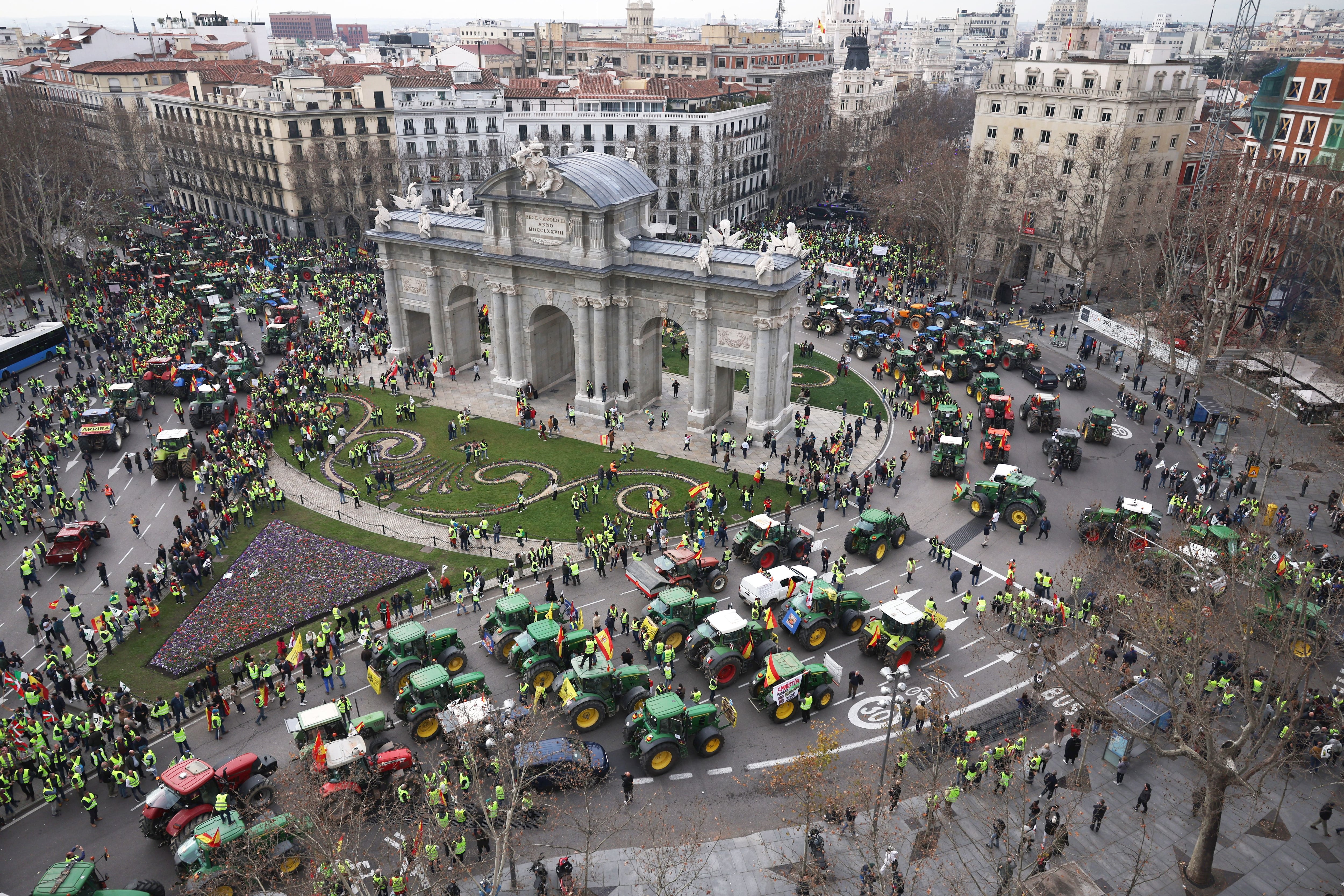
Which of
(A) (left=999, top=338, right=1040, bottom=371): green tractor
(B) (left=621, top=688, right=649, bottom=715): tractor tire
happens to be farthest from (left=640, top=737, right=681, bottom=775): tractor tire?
(A) (left=999, top=338, right=1040, bottom=371): green tractor

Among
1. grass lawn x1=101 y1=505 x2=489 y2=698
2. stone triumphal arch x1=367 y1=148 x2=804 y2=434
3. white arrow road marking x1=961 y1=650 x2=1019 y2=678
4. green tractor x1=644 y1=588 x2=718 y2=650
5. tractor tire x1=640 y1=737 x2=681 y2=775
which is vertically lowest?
grass lawn x1=101 y1=505 x2=489 y2=698

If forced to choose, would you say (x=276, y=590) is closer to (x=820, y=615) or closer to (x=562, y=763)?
(x=562, y=763)

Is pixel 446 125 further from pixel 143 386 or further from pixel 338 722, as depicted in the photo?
→ pixel 338 722

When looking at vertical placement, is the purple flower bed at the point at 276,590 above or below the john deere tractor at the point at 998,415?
below

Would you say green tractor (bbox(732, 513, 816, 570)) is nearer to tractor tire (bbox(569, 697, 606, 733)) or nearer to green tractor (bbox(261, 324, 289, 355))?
tractor tire (bbox(569, 697, 606, 733))

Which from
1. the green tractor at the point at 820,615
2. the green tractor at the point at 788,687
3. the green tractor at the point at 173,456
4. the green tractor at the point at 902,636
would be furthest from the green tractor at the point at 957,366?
the green tractor at the point at 173,456

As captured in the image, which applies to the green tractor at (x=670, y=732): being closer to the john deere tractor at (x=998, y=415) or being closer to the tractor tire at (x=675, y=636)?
the tractor tire at (x=675, y=636)
